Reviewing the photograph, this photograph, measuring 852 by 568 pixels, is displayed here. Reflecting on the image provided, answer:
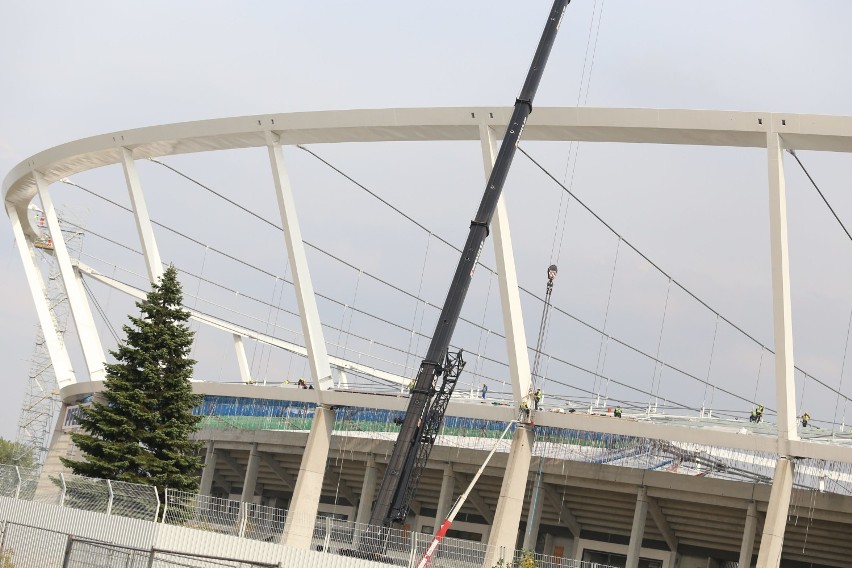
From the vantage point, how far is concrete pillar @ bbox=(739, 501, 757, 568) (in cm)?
4147

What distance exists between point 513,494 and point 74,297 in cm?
2947

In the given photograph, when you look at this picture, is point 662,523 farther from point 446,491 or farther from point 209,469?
point 209,469

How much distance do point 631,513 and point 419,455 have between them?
17669mm

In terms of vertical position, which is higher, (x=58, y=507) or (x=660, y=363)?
(x=660, y=363)

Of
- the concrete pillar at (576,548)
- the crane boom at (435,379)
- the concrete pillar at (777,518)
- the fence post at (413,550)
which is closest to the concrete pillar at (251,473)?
the concrete pillar at (576,548)

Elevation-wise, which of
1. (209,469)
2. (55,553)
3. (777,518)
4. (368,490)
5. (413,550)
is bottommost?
(55,553)

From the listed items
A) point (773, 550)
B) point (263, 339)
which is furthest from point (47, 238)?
point (773, 550)

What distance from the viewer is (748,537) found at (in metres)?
41.8

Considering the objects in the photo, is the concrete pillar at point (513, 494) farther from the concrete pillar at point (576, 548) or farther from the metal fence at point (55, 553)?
the concrete pillar at point (576, 548)

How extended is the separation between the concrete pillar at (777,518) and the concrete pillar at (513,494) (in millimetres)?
7235

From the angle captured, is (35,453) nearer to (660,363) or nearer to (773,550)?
(660,363)

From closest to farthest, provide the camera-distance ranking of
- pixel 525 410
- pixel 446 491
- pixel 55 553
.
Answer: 1. pixel 55 553
2. pixel 525 410
3. pixel 446 491

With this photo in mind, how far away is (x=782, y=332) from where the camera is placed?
31.6m

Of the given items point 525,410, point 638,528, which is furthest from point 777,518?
point 638,528
